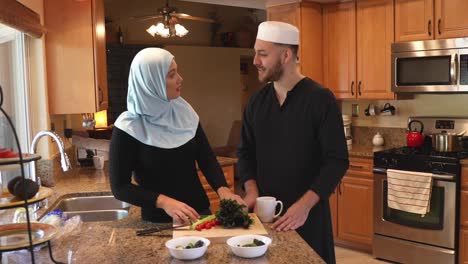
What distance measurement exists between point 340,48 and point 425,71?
910 millimetres

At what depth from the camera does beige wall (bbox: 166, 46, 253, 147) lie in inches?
308

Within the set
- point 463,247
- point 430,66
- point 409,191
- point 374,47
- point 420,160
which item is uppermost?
point 374,47

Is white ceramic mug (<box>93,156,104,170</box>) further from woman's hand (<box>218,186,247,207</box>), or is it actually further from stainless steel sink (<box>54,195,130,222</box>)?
woman's hand (<box>218,186,247,207</box>)

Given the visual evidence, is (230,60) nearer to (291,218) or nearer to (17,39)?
(17,39)

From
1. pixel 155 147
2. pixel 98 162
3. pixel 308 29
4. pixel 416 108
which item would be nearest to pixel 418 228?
pixel 416 108

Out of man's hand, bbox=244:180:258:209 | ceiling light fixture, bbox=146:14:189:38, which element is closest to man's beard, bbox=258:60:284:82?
man's hand, bbox=244:180:258:209

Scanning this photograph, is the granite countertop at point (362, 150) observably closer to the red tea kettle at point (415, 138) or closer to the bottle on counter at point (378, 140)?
the bottle on counter at point (378, 140)

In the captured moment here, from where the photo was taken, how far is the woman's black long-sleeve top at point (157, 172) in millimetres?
1767

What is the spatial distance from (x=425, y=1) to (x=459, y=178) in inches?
58.1

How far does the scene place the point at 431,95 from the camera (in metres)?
4.20

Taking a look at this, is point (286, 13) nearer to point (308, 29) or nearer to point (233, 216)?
point (308, 29)

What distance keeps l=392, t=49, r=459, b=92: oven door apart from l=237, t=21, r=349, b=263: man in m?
2.18

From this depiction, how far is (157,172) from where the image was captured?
1877 millimetres

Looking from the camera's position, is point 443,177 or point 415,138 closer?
point 443,177
